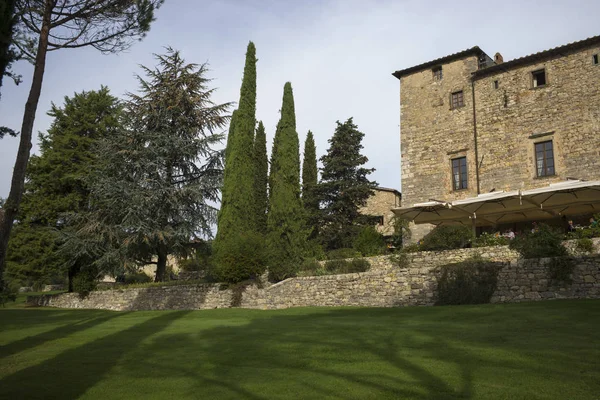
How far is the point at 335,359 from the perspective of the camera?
27.2ft

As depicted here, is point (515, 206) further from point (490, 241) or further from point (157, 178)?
point (157, 178)

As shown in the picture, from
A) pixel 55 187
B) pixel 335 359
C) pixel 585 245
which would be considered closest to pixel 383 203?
pixel 55 187

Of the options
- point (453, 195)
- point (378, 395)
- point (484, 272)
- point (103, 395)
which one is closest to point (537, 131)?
point (453, 195)

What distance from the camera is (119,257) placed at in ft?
89.5

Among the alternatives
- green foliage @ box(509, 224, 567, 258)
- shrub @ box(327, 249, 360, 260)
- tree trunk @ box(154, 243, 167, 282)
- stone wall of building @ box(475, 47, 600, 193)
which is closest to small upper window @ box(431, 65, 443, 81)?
stone wall of building @ box(475, 47, 600, 193)

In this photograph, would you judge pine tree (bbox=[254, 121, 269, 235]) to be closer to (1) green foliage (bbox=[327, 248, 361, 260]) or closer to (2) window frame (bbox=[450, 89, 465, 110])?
(1) green foliage (bbox=[327, 248, 361, 260])

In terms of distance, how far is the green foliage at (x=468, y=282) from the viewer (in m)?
15.8

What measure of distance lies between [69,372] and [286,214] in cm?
1605

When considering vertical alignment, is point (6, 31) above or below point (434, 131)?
below

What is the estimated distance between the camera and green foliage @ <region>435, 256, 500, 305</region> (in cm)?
1577

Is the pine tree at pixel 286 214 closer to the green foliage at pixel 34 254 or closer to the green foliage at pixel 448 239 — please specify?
the green foliage at pixel 448 239

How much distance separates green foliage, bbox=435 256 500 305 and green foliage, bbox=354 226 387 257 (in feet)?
23.4

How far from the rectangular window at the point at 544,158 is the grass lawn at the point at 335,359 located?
39.8 ft

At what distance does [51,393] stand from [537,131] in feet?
77.5
